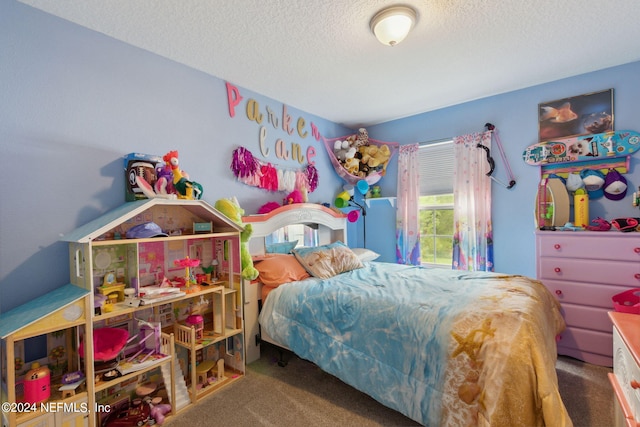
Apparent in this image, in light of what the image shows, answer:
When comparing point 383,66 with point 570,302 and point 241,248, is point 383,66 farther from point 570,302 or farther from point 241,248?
point 570,302

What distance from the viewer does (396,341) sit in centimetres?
167

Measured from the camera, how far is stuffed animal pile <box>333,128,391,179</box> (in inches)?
146

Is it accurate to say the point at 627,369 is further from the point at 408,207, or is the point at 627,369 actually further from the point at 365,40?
the point at 408,207

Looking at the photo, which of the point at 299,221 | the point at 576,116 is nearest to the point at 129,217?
the point at 299,221

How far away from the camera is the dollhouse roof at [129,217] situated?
1569mm

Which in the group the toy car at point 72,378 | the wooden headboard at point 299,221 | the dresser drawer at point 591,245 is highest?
the wooden headboard at point 299,221

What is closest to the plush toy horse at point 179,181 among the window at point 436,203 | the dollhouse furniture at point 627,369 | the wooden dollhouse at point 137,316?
the wooden dollhouse at point 137,316

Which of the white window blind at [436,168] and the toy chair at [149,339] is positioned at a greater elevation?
the white window blind at [436,168]

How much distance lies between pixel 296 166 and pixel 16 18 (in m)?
2.27

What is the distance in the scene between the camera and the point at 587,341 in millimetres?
2391

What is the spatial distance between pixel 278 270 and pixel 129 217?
1193 mm

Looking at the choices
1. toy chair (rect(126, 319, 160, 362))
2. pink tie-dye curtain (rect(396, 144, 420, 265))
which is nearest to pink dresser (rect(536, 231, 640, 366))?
pink tie-dye curtain (rect(396, 144, 420, 265))

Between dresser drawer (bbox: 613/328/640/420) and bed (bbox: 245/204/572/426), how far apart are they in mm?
236

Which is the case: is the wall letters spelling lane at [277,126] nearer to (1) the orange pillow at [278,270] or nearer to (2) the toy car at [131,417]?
(1) the orange pillow at [278,270]
